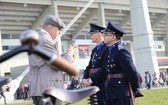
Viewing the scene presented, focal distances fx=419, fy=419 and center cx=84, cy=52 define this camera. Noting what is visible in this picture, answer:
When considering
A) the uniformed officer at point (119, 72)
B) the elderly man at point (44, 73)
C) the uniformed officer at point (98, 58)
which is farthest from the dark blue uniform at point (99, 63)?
the elderly man at point (44, 73)

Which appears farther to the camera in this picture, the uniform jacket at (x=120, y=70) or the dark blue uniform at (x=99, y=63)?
the dark blue uniform at (x=99, y=63)

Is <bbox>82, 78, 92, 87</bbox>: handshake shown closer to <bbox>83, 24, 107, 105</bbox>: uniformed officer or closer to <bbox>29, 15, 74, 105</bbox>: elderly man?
<bbox>83, 24, 107, 105</bbox>: uniformed officer

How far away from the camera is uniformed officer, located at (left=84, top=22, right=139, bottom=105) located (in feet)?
17.3

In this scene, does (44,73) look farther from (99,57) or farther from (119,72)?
(99,57)

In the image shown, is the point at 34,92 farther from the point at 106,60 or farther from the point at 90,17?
the point at 90,17

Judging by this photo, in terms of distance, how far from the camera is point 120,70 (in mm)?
5531

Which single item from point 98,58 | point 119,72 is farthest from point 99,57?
point 119,72

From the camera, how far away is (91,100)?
22.8 ft

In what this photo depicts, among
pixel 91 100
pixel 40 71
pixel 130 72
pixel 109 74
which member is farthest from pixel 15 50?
pixel 91 100

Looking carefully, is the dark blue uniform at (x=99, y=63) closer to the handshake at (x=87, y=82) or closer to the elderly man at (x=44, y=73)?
the handshake at (x=87, y=82)

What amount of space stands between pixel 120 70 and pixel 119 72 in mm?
31

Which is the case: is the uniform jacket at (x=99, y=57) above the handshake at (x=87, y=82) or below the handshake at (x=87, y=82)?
above

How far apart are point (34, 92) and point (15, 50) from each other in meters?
2.98

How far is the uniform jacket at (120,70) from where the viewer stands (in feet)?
17.2
